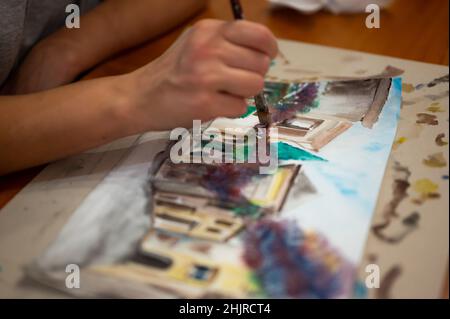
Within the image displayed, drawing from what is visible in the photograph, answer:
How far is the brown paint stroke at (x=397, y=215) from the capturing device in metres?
0.51

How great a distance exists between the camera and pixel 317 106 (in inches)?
27.3

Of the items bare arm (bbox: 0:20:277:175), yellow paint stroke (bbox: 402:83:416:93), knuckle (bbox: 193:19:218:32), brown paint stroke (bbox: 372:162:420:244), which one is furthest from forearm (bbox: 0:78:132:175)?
yellow paint stroke (bbox: 402:83:416:93)

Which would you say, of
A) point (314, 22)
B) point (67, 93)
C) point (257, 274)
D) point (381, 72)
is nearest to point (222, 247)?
point (257, 274)

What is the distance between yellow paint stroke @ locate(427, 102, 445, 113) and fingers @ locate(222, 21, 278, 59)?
279 millimetres

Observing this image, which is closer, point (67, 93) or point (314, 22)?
point (67, 93)

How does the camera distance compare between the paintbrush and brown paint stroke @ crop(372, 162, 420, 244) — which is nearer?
brown paint stroke @ crop(372, 162, 420, 244)

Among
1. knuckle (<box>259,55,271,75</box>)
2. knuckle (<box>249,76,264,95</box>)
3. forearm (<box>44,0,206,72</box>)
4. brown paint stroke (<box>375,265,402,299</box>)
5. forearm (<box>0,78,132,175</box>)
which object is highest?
forearm (<box>44,0,206,72</box>)

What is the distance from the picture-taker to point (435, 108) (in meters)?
0.69

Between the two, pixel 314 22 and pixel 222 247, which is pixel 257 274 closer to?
pixel 222 247

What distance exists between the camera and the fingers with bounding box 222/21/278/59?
0.54m

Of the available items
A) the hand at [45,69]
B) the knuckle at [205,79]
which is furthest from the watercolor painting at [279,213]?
the hand at [45,69]

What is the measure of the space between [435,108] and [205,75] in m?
0.35

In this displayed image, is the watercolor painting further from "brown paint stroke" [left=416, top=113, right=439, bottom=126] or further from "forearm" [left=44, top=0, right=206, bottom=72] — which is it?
"forearm" [left=44, top=0, right=206, bottom=72]

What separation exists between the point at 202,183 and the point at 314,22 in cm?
50
